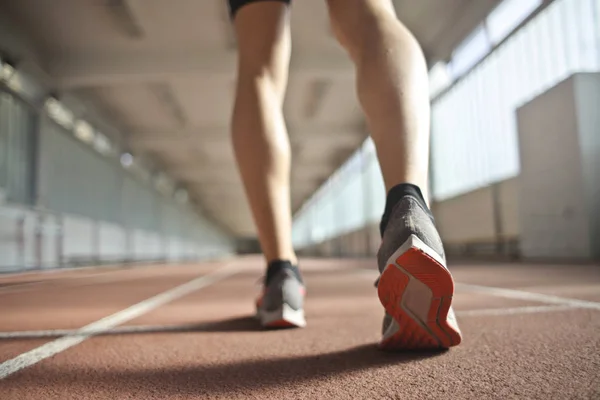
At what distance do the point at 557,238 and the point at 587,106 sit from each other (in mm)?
1230

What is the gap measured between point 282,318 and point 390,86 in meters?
0.53

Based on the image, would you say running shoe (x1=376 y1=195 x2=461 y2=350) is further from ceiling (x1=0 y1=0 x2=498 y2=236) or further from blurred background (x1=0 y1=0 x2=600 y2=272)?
ceiling (x1=0 y1=0 x2=498 y2=236)

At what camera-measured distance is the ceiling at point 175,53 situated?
7227 millimetres

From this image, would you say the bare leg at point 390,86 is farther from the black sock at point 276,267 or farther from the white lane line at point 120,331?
the white lane line at point 120,331

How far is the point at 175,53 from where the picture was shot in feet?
27.3

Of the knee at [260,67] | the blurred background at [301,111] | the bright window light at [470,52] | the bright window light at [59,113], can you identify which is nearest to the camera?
the knee at [260,67]

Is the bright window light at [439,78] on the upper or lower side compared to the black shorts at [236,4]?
upper

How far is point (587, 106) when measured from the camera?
13.2 ft

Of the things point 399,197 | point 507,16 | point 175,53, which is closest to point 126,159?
point 175,53

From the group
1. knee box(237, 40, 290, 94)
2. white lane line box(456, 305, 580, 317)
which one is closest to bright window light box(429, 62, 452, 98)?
white lane line box(456, 305, 580, 317)

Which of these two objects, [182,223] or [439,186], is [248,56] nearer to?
[439,186]

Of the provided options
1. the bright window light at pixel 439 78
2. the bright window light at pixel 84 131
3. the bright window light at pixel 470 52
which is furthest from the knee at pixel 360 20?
the bright window light at pixel 84 131

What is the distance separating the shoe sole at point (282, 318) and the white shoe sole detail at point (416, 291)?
391 mm


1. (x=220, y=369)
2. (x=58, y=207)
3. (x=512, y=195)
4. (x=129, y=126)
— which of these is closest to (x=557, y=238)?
(x=512, y=195)
